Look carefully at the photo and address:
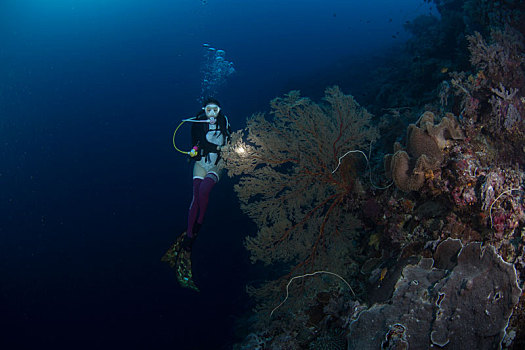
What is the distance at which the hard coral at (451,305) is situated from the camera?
195 cm

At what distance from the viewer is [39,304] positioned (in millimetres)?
11000

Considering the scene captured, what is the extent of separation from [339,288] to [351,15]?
221 ft

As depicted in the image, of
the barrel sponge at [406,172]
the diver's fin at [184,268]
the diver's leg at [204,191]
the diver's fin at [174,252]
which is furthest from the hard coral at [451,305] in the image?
the diver's fin at [174,252]

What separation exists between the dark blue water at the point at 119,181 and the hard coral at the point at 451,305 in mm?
5215

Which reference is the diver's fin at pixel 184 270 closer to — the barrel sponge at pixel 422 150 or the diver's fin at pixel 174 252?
the diver's fin at pixel 174 252

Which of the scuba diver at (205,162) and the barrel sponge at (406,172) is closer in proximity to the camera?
the barrel sponge at (406,172)

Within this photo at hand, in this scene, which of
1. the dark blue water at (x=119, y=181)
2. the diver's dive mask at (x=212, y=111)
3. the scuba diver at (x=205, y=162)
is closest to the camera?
the diver's dive mask at (x=212, y=111)

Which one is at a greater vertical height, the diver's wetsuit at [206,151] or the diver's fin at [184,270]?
the diver's wetsuit at [206,151]

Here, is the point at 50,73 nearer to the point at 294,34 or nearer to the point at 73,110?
the point at 73,110

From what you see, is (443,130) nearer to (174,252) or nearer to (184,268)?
(184,268)

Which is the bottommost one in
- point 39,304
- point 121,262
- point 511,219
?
point 39,304

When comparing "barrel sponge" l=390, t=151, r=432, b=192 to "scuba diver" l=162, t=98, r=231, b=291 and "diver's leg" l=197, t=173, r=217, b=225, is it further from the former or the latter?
"diver's leg" l=197, t=173, r=217, b=225

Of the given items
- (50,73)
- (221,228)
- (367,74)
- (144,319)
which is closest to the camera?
(144,319)

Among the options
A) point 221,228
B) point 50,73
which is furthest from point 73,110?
point 221,228
